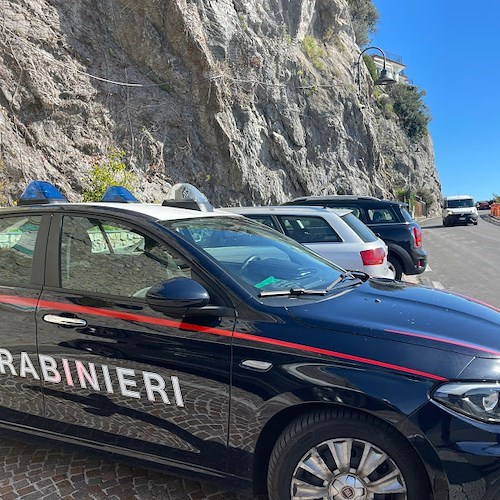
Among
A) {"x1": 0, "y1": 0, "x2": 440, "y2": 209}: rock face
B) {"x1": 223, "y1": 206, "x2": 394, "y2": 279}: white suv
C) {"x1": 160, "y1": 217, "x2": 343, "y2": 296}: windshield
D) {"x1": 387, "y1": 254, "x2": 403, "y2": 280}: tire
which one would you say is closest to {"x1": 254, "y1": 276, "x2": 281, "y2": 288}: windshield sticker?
{"x1": 160, "y1": 217, "x2": 343, "y2": 296}: windshield

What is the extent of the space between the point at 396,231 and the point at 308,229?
273 cm

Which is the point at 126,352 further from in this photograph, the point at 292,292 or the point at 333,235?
the point at 333,235

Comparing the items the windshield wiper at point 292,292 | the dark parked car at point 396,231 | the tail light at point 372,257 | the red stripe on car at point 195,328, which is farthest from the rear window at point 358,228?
the red stripe on car at point 195,328

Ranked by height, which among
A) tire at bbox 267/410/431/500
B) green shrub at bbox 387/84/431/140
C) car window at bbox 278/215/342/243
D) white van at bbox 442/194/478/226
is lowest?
tire at bbox 267/410/431/500

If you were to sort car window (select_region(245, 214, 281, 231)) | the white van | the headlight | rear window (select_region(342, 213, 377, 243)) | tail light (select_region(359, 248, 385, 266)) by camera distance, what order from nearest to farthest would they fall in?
1. the headlight
2. tail light (select_region(359, 248, 385, 266))
3. rear window (select_region(342, 213, 377, 243))
4. car window (select_region(245, 214, 281, 231))
5. the white van

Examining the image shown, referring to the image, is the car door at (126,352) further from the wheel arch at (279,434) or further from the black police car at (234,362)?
the wheel arch at (279,434)

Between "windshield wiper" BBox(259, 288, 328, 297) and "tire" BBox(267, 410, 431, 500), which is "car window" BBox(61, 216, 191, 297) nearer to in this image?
"windshield wiper" BBox(259, 288, 328, 297)

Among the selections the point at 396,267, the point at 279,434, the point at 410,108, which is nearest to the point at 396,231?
the point at 396,267

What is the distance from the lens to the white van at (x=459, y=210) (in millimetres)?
27281

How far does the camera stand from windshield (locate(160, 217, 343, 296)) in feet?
8.18

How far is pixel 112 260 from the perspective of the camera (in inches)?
105

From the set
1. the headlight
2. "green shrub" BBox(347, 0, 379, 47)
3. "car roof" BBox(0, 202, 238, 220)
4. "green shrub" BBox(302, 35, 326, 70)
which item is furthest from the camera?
"green shrub" BBox(347, 0, 379, 47)

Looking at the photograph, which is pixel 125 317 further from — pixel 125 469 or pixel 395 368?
pixel 395 368

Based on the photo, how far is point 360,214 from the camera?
339 inches
